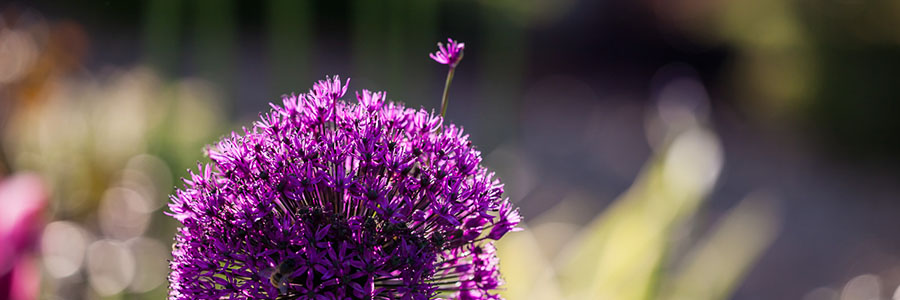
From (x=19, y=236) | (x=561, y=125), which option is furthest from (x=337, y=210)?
(x=561, y=125)

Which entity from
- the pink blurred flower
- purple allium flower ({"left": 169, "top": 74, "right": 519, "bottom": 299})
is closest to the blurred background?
the pink blurred flower

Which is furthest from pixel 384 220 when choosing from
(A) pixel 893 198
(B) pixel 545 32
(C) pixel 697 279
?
(B) pixel 545 32

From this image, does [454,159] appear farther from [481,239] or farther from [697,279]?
[697,279]

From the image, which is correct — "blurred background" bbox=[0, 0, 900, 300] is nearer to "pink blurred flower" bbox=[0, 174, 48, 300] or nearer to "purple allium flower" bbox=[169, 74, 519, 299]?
"pink blurred flower" bbox=[0, 174, 48, 300]

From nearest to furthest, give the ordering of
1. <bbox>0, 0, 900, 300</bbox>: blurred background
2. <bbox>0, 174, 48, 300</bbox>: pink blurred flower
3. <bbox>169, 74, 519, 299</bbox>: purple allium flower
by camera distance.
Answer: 1. <bbox>169, 74, 519, 299</bbox>: purple allium flower
2. <bbox>0, 174, 48, 300</bbox>: pink blurred flower
3. <bbox>0, 0, 900, 300</bbox>: blurred background

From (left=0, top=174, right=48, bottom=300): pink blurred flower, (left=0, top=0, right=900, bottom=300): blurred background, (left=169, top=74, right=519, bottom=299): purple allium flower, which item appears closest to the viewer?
(left=169, top=74, right=519, bottom=299): purple allium flower

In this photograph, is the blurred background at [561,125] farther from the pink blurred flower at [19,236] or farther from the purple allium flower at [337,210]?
the purple allium flower at [337,210]
